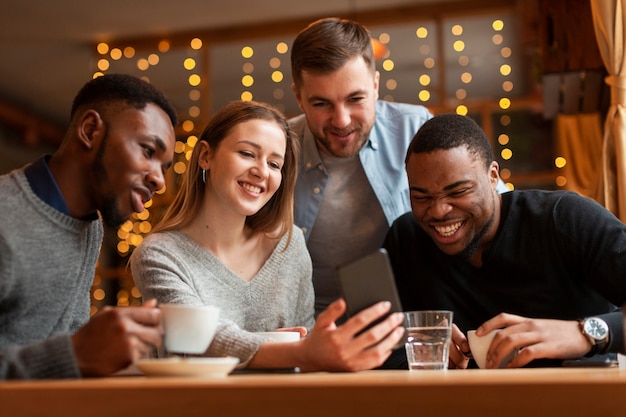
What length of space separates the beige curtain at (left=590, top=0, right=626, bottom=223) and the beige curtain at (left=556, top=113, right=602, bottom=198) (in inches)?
84.3

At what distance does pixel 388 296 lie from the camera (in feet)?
4.06

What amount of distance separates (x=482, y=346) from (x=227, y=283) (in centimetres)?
63

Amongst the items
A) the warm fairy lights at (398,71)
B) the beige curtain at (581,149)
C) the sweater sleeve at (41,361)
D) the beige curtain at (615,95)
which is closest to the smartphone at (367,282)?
the sweater sleeve at (41,361)

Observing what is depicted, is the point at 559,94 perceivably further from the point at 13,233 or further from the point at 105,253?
the point at 105,253

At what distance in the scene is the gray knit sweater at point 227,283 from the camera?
1.66 meters

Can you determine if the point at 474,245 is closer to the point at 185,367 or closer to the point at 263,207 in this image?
the point at 263,207

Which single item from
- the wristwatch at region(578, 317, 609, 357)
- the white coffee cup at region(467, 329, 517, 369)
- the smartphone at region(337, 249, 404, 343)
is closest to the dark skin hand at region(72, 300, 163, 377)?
the smartphone at region(337, 249, 404, 343)

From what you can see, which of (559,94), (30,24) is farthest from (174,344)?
(30,24)

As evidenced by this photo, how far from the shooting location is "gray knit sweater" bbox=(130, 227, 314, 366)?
65.4 inches

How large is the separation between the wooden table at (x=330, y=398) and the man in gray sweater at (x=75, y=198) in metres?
0.41

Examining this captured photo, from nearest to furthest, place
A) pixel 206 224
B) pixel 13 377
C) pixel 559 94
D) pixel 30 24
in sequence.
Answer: pixel 13 377
pixel 206 224
pixel 559 94
pixel 30 24

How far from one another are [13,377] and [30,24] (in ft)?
15.8

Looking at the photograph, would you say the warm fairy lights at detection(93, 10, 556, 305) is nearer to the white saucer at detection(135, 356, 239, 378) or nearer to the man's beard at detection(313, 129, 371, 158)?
the man's beard at detection(313, 129, 371, 158)

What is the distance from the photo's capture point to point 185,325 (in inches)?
44.5
